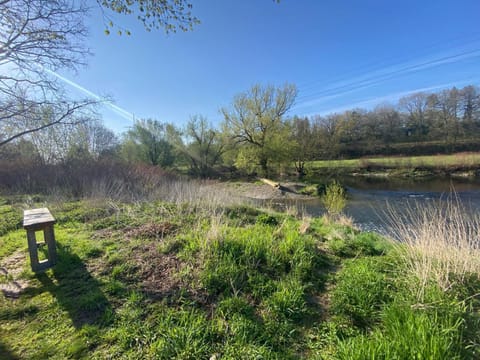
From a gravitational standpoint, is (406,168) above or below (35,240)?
below

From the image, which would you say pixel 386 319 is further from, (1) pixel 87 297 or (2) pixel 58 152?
(2) pixel 58 152

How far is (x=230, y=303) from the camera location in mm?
2545

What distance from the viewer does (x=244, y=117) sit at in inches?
865

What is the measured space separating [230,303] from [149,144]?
87.2 feet

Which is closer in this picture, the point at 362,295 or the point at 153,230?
the point at 362,295

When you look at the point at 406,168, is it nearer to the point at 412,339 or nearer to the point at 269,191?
the point at 269,191

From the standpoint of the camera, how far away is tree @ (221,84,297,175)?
70.3 ft

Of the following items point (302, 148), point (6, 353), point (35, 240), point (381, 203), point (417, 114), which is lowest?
point (381, 203)

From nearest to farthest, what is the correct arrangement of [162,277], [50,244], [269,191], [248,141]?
[162,277]
[50,244]
[269,191]
[248,141]

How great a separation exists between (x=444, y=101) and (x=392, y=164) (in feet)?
79.8

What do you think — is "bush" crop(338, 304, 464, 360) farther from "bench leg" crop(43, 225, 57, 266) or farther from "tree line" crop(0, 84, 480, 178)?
"tree line" crop(0, 84, 480, 178)

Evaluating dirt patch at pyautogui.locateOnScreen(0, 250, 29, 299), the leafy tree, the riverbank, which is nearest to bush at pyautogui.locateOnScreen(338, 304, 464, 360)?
dirt patch at pyautogui.locateOnScreen(0, 250, 29, 299)

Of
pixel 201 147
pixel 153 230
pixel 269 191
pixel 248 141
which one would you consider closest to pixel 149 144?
pixel 201 147

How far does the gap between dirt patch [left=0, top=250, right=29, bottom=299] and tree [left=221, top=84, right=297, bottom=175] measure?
1917 centimetres
